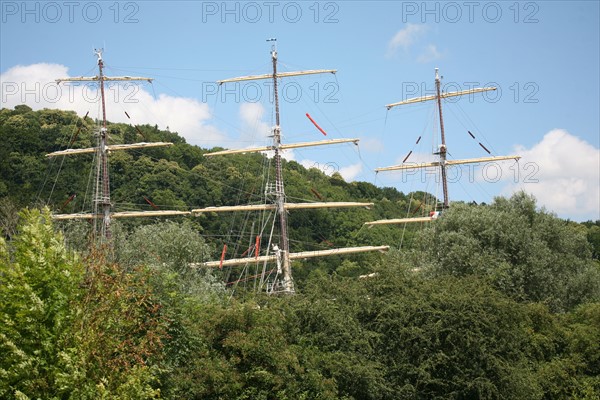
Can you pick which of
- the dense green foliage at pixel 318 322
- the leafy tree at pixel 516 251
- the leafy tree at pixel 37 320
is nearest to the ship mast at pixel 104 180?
the dense green foliage at pixel 318 322

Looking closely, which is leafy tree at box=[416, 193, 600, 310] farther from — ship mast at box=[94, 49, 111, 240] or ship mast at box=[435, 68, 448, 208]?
ship mast at box=[94, 49, 111, 240]

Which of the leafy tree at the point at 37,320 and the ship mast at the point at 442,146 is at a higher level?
the ship mast at the point at 442,146

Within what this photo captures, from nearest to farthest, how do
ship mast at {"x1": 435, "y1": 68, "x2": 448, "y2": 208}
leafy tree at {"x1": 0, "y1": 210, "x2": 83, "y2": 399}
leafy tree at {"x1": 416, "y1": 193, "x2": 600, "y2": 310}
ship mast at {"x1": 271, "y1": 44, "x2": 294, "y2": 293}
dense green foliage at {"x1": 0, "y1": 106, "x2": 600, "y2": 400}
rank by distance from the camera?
leafy tree at {"x1": 0, "y1": 210, "x2": 83, "y2": 399} < dense green foliage at {"x1": 0, "y1": 106, "x2": 600, "y2": 400} < leafy tree at {"x1": 416, "y1": 193, "x2": 600, "y2": 310} < ship mast at {"x1": 271, "y1": 44, "x2": 294, "y2": 293} < ship mast at {"x1": 435, "y1": 68, "x2": 448, "y2": 208}

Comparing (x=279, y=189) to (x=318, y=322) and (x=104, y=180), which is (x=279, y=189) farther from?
(x=318, y=322)

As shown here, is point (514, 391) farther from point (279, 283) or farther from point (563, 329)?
point (279, 283)

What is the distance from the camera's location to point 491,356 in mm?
25828

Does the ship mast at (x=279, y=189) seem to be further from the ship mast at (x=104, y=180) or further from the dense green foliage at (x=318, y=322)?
the ship mast at (x=104, y=180)

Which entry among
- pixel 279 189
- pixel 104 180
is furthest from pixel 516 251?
pixel 104 180

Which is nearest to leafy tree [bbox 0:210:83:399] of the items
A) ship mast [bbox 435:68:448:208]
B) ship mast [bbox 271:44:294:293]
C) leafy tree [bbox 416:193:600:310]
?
leafy tree [bbox 416:193:600:310]

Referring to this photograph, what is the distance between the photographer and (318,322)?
2534 cm

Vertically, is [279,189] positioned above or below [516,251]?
above

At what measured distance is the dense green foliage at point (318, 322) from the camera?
16.5 meters

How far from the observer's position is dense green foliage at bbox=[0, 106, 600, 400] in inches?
648

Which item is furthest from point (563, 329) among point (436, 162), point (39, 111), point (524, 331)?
point (39, 111)
